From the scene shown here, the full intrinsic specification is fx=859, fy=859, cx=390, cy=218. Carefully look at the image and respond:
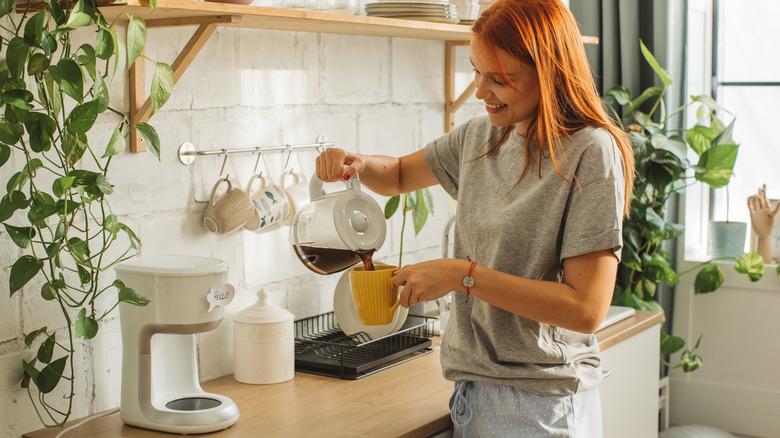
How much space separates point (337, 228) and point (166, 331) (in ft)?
1.17

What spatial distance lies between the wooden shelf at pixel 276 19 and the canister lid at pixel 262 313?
59 cm

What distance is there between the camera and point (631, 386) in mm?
2227

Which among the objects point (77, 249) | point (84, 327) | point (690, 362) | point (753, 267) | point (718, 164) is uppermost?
point (718, 164)

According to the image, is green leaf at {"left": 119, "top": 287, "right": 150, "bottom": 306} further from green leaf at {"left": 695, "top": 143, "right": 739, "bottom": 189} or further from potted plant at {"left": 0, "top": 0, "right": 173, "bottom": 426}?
green leaf at {"left": 695, "top": 143, "right": 739, "bottom": 189}

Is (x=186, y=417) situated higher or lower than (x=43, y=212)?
lower

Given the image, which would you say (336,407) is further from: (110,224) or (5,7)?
(5,7)

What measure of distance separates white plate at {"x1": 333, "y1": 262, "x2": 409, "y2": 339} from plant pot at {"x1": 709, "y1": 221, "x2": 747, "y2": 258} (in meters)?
1.48

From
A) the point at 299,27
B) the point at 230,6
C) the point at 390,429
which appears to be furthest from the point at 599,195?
the point at 299,27

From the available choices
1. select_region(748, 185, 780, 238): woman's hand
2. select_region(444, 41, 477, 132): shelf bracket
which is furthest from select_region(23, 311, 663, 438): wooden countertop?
select_region(748, 185, 780, 238): woman's hand

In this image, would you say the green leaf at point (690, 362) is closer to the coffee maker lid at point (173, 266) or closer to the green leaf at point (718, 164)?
the green leaf at point (718, 164)

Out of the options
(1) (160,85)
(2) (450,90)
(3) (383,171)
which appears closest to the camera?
(1) (160,85)

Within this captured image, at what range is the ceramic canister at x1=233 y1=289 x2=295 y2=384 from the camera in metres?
1.84

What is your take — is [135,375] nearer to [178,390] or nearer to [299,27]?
[178,390]

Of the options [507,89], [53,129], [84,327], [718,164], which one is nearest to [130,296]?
[84,327]
